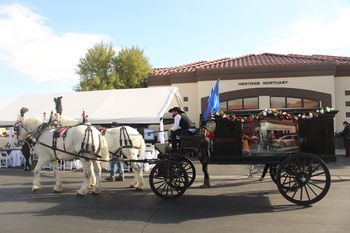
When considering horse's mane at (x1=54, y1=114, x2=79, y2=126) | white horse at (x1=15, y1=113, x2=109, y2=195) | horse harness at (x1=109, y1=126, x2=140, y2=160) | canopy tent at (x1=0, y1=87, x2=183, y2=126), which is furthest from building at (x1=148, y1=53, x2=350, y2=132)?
white horse at (x1=15, y1=113, x2=109, y2=195)

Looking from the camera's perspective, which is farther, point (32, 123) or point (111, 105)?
point (111, 105)

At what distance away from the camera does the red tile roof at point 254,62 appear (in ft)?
77.5

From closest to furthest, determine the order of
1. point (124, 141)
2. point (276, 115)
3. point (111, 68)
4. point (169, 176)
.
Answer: point (276, 115), point (169, 176), point (124, 141), point (111, 68)

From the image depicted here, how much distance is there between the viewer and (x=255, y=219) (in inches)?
307

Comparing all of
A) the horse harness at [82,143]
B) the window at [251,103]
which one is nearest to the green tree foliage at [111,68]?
the window at [251,103]

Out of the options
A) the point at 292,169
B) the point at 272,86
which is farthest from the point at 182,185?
the point at 272,86

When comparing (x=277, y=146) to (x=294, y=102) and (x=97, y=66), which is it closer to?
(x=294, y=102)

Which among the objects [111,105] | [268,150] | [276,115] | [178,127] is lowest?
[268,150]

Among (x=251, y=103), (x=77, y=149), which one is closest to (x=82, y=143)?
(x=77, y=149)

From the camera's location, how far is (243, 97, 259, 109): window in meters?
23.8

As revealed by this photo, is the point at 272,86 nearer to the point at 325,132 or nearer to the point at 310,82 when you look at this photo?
the point at 310,82

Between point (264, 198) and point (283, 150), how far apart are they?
1241 mm

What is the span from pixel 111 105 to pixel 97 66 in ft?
30.4

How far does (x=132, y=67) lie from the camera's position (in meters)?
27.8
